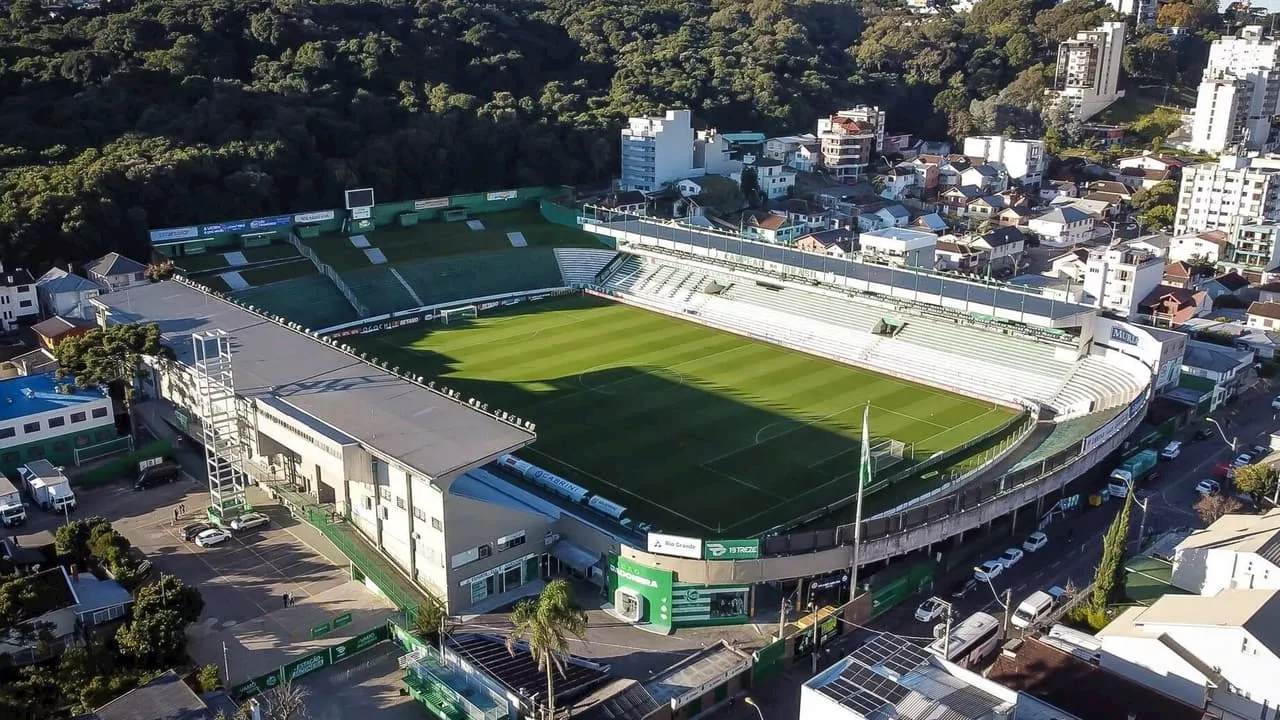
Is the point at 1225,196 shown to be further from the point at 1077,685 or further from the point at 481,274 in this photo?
the point at 1077,685

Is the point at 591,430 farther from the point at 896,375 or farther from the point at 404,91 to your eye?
the point at 404,91

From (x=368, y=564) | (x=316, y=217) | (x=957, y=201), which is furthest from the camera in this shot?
(x=957, y=201)

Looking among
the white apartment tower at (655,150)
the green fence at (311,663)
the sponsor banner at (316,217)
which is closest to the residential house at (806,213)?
the white apartment tower at (655,150)

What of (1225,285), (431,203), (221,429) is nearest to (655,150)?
(431,203)

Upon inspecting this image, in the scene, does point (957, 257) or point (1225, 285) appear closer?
point (1225, 285)

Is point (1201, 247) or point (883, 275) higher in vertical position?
point (883, 275)

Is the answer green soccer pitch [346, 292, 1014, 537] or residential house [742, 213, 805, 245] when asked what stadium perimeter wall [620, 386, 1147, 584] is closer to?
green soccer pitch [346, 292, 1014, 537]

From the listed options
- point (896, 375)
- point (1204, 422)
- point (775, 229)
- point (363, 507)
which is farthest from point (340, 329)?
point (1204, 422)
